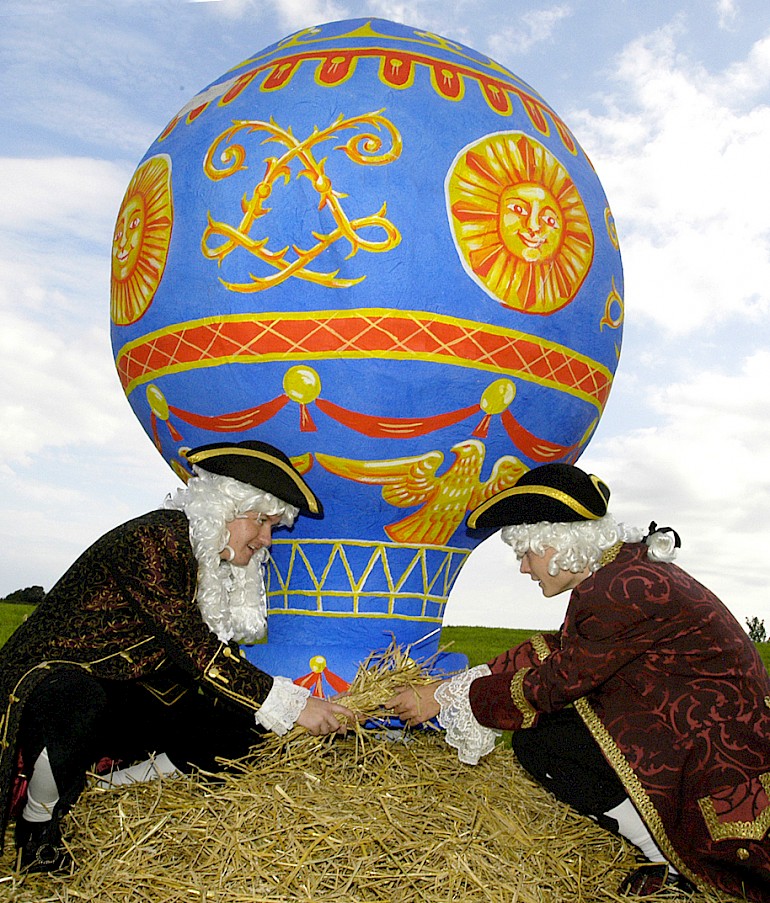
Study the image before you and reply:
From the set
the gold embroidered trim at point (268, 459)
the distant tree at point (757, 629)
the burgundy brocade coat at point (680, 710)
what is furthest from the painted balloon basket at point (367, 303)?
the distant tree at point (757, 629)

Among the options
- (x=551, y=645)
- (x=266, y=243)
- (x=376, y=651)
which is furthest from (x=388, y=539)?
(x=266, y=243)

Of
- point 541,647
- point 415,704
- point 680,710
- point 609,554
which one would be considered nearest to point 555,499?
point 609,554

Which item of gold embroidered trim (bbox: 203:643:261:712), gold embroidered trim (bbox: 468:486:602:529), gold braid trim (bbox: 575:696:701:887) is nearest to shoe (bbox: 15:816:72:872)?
gold embroidered trim (bbox: 203:643:261:712)

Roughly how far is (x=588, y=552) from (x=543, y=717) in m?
0.72

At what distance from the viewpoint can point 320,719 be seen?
4.40 meters

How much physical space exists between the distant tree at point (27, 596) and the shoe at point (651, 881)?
15.9 m

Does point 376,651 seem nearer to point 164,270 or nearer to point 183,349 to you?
point 183,349

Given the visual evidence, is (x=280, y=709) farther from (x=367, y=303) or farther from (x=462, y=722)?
(x=367, y=303)

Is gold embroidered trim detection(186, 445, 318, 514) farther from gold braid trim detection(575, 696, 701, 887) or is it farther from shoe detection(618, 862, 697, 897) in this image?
shoe detection(618, 862, 697, 897)

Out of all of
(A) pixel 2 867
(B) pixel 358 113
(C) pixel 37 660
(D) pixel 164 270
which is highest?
(B) pixel 358 113

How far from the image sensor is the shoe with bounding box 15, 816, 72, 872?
13.8 ft

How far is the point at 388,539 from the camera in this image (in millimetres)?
5398

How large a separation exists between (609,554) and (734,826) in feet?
3.61

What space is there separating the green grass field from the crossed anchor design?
6.75 metres
